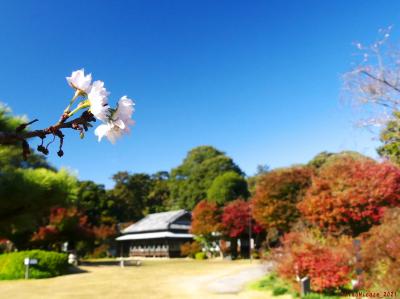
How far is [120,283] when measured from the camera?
1805 centimetres

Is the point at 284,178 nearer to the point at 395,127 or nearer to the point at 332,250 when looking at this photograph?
the point at 395,127

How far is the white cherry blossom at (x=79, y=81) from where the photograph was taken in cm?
129

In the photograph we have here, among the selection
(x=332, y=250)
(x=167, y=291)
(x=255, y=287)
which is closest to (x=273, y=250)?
(x=255, y=287)

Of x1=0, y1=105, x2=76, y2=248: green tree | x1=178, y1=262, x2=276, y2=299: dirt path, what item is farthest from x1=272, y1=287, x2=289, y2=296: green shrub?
x1=0, y1=105, x2=76, y2=248: green tree

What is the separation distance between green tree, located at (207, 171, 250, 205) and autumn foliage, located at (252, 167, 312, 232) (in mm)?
12474

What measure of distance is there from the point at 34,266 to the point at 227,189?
23540mm

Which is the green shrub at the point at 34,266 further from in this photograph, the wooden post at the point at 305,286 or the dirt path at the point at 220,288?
the wooden post at the point at 305,286

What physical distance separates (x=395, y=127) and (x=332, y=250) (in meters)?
6.08

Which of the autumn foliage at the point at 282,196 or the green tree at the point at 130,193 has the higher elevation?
the green tree at the point at 130,193

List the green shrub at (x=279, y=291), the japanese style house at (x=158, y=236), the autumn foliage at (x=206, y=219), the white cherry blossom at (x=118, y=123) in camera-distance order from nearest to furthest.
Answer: the white cherry blossom at (x=118, y=123) → the green shrub at (x=279, y=291) → the autumn foliage at (x=206, y=219) → the japanese style house at (x=158, y=236)

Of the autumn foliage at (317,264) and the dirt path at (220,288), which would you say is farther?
the dirt path at (220,288)

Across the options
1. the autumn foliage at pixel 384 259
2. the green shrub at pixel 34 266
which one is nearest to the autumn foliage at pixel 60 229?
the green shrub at pixel 34 266

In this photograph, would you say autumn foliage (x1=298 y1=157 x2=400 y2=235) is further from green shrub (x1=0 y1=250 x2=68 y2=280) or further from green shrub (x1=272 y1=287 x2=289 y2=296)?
green shrub (x1=0 y1=250 x2=68 y2=280)

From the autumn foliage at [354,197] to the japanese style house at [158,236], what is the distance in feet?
80.8
